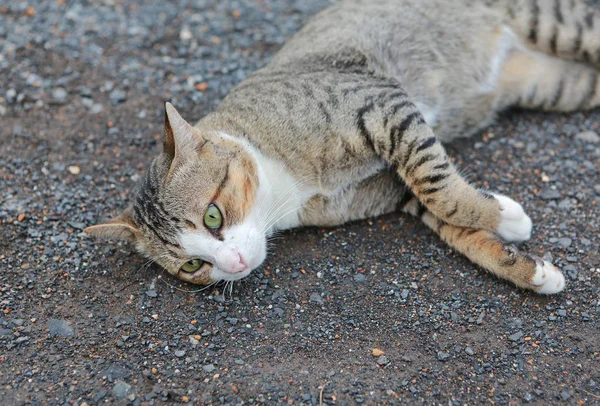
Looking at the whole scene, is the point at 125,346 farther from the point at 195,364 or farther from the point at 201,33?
the point at 201,33

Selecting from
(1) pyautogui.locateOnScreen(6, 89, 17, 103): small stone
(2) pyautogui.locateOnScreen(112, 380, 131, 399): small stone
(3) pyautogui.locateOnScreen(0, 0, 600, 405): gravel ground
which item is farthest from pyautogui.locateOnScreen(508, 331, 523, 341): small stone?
(1) pyautogui.locateOnScreen(6, 89, 17, 103): small stone

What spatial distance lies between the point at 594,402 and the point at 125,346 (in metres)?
2.57

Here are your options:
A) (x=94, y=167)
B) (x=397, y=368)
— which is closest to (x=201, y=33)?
(x=94, y=167)

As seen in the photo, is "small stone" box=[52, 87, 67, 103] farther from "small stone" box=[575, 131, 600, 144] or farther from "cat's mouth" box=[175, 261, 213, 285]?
"small stone" box=[575, 131, 600, 144]

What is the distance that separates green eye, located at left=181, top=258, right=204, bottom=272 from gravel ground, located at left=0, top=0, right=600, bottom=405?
0.21m

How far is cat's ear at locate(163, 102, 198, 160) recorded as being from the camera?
3.58 meters

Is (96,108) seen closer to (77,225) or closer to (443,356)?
(77,225)

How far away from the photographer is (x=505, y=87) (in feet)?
17.0

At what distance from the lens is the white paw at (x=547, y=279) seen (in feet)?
12.0

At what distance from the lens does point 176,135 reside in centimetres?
365

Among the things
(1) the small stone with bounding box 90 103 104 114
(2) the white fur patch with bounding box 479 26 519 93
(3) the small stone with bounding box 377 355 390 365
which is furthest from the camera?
(1) the small stone with bounding box 90 103 104 114

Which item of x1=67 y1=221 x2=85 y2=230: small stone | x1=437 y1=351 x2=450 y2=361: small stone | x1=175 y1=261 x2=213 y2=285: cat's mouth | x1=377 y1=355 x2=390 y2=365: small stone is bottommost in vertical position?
x1=67 y1=221 x2=85 y2=230: small stone

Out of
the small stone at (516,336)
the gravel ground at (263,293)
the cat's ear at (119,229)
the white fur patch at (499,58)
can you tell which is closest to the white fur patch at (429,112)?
the gravel ground at (263,293)

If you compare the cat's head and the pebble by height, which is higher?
the cat's head
